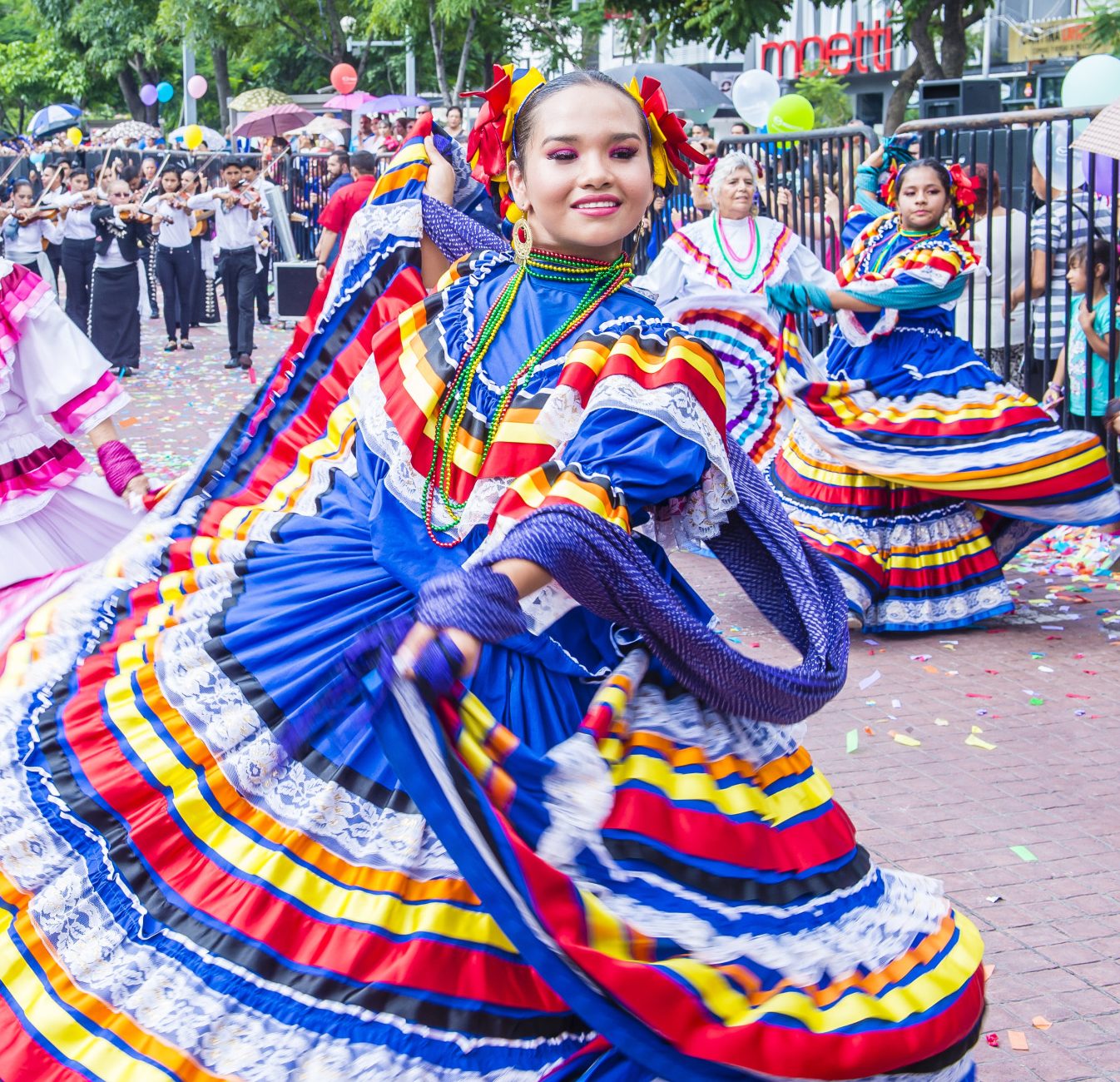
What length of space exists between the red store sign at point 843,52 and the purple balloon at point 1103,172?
76.7 feet

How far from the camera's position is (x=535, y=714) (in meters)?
2.27

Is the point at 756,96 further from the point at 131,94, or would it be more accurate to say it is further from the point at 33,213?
the point at 131,94

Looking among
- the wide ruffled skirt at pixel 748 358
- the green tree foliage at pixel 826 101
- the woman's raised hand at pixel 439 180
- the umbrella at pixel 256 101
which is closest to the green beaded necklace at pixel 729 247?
the wide ruffled skirt at pixel 748 358

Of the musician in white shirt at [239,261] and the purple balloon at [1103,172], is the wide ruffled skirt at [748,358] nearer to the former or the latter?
the purple balloon at [1103,172]

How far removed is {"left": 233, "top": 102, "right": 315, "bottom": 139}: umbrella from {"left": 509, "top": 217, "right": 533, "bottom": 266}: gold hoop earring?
27703 millimetres

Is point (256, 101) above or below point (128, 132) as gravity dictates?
above

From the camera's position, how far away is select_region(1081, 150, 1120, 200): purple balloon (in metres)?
7.46

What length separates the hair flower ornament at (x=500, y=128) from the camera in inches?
106

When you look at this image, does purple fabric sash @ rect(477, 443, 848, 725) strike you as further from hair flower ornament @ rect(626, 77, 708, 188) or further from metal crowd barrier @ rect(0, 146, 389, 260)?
metal crowd barrier @ rect(0, 146, 389, 260)

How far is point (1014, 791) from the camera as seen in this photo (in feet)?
15.2

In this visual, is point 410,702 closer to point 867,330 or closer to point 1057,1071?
point 1057,1071

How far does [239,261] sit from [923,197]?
9.93m

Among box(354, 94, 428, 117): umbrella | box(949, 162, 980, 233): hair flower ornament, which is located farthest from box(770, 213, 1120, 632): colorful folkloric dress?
box(354, 94, 428, 117): umbrella

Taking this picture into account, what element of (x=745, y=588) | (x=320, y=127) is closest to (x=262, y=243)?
(x=320, y=127)
